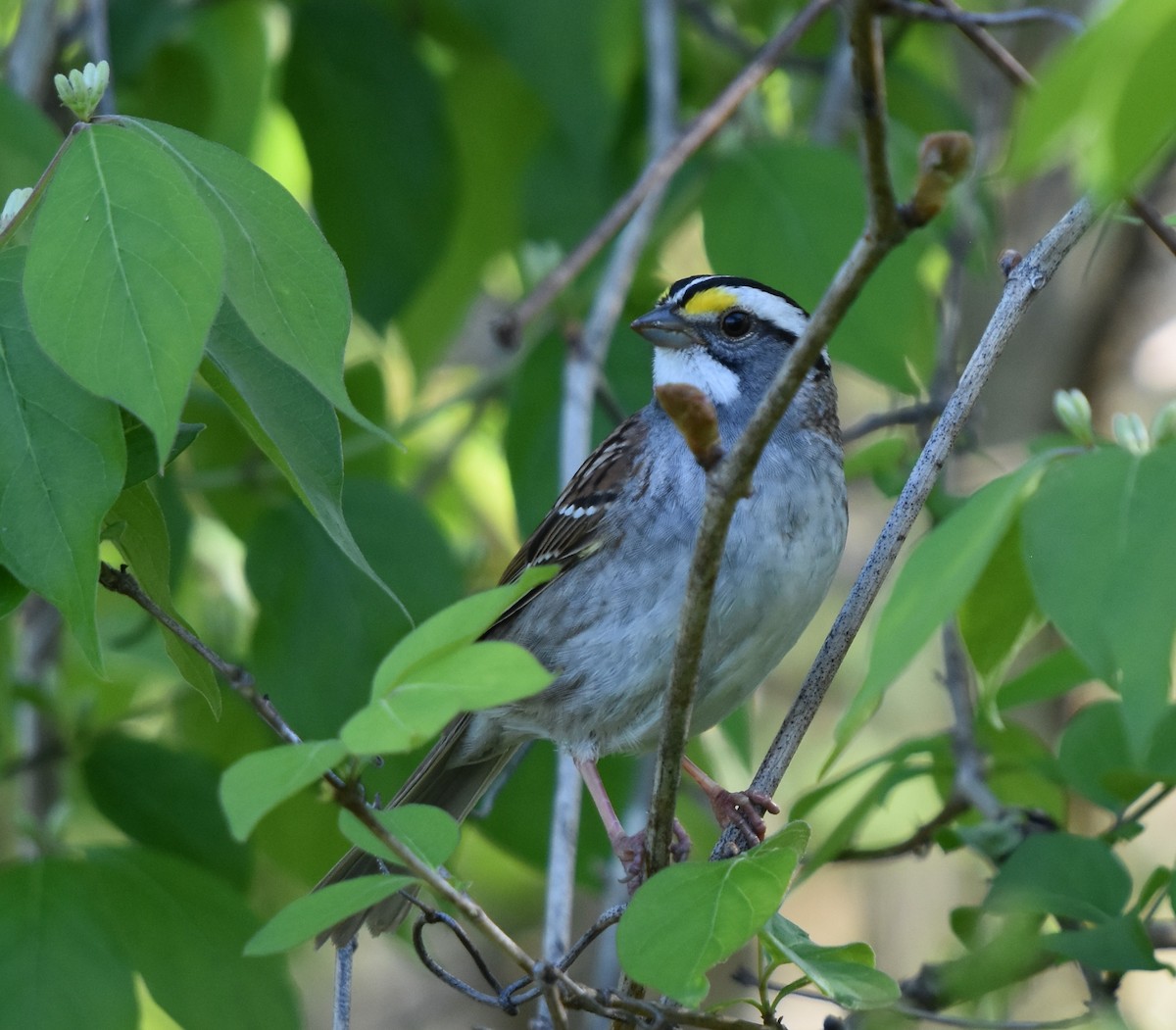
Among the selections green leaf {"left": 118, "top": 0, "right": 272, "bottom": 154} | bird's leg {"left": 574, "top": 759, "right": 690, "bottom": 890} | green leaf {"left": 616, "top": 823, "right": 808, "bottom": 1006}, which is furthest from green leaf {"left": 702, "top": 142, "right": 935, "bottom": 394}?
green leaf {"left": 616, "top": 823, "right": 808, "bottom": 1006}

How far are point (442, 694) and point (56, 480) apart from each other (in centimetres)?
58

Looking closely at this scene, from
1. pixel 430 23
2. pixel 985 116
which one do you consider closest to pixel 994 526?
pixel 430 23

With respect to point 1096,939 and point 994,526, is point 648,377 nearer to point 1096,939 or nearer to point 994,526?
point 1096,939

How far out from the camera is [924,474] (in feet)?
6.48

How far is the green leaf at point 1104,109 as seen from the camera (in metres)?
0.93

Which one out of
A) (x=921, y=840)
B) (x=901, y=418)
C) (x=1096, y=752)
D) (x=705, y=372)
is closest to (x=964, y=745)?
(x=921, y=840)

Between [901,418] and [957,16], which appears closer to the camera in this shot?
[957,16]

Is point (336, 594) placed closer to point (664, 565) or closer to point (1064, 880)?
point (664, 565)

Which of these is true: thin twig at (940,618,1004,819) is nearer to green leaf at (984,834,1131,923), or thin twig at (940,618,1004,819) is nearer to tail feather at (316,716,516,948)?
green leaf at (984,834,1131,923)

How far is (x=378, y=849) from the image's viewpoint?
56.9 inches

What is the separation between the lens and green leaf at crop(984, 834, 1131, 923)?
223cm

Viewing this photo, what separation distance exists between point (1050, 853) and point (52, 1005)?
1.58 metres

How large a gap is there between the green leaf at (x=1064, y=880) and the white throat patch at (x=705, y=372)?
1151 millimetres

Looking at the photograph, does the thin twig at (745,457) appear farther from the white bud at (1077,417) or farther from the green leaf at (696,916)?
the white bud at (1077,417)
